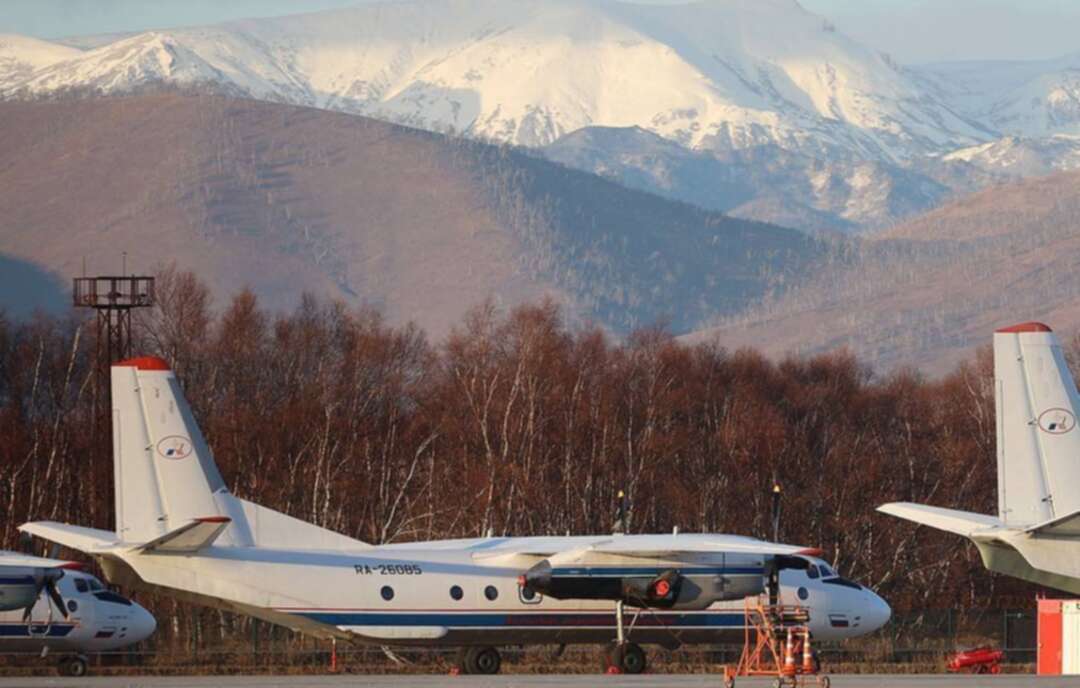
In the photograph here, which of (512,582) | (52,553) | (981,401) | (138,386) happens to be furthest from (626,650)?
(981,401)

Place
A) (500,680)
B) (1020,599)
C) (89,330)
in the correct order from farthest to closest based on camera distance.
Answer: (89,330), (1020,599), (500,680)

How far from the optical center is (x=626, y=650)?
155ft

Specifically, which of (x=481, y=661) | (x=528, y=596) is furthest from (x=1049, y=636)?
(x=481, y=661)

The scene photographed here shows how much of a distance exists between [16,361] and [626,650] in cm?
5600

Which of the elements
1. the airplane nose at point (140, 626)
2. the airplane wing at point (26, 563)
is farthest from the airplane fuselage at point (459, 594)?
the airplane nose at point (140, 626)

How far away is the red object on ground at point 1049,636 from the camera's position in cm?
5212

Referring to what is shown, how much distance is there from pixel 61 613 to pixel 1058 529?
78.0 ft

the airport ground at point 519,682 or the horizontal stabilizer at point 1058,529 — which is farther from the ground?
the horizontal stabilizer at point 1058,529

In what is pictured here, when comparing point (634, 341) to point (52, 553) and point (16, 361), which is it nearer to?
point (16, 361)

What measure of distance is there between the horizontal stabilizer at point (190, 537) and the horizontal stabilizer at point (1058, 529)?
623 inches

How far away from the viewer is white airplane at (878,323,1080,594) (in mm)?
37781

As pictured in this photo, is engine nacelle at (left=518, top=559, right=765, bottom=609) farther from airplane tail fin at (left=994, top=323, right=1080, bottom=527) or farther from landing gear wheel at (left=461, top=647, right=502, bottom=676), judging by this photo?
airplane tail fin at (left=994, top=323, right=1080, bottom=527)

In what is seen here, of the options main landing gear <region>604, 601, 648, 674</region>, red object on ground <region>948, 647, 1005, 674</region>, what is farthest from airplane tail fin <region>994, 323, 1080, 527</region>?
red object on ground <region>948, 647, 1005, 674</region>

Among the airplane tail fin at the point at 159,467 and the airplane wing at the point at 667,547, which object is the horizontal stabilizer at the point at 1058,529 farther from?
the airplane tail fin at the point at 159,467
